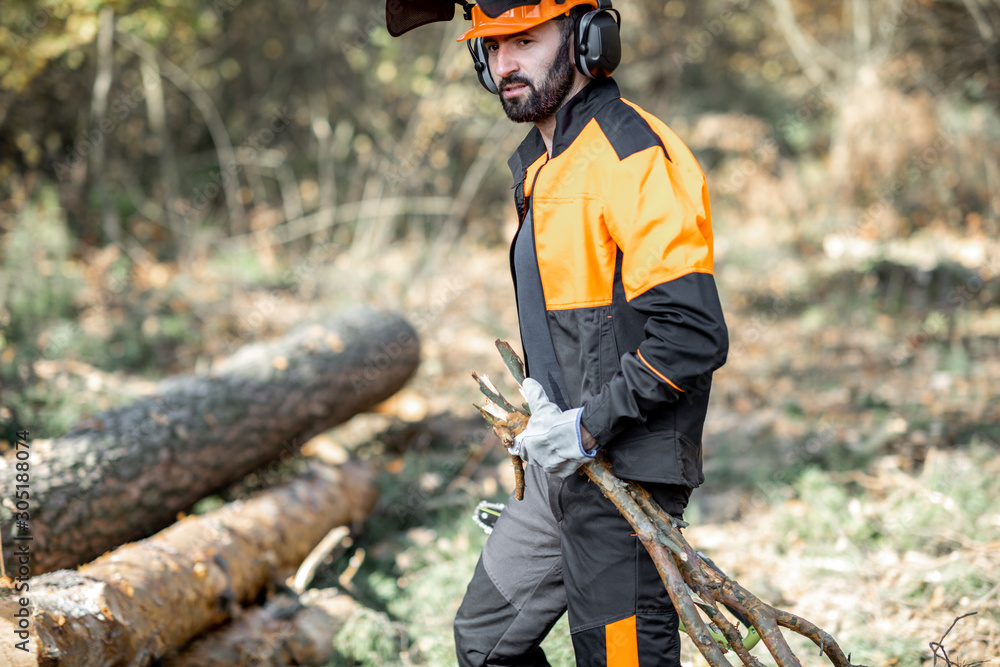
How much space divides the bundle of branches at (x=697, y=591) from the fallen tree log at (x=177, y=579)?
6.06 feet

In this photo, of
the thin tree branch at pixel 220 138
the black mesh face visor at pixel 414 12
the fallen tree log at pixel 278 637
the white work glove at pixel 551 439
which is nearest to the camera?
the white work glove at pixel 551 439

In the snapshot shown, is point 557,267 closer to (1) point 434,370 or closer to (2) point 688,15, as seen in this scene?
(1) point 434,370

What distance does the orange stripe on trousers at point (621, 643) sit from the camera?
77.2 inches

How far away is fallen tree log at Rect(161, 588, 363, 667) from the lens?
10.2ft

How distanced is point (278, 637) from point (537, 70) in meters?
2.63

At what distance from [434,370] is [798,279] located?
4.95 meters

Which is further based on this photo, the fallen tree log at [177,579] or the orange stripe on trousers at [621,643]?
the fallen tree log at [177,579]

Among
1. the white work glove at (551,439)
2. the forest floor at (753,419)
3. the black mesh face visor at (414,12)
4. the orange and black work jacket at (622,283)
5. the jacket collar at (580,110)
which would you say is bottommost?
the forest floor at (753,419)

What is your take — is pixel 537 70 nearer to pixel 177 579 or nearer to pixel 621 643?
pixel 621 643

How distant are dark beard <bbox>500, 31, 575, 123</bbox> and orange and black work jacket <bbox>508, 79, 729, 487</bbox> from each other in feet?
0.19

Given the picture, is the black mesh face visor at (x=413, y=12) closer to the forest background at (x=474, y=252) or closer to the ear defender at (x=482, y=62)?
the ear defender at (x=482, y=62)

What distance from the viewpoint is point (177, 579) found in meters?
3.08

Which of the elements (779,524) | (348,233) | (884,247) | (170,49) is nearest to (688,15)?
(884,247)

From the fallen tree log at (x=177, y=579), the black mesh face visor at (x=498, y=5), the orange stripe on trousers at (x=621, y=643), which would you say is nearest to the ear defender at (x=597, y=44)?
the black mesh face visor at (x=498, y=5)
